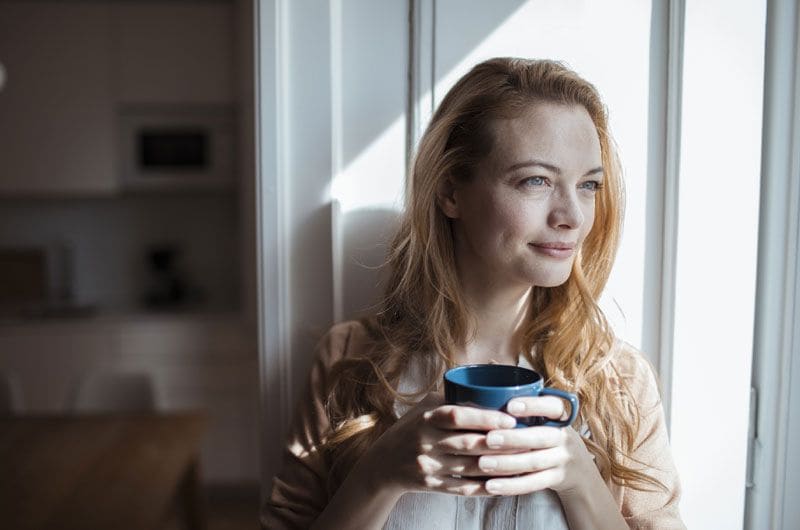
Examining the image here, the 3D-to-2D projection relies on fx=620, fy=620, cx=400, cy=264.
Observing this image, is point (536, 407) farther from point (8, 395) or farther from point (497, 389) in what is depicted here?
point (8, 395)

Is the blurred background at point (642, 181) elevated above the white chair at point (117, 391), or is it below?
above

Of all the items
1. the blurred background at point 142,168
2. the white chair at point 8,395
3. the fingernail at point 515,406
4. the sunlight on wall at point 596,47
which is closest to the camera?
the fingernail at point 515,406

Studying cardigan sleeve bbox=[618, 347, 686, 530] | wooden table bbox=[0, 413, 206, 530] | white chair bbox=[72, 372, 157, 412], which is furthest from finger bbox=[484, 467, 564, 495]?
white chair bbox=[72, 372, 157, 412]

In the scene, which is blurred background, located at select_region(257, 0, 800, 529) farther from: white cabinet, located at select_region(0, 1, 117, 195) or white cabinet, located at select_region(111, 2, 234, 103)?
white cabinet, located at select_region(0, 1, 117, 195)

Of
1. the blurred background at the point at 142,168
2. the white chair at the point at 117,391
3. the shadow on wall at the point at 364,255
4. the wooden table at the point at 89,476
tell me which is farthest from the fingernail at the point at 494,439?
the blurred background at the point at 142,168

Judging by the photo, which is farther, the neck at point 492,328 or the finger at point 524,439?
the neck at point 492,328

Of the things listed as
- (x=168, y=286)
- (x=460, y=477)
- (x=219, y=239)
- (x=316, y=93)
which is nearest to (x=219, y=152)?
(x=219, y=239)

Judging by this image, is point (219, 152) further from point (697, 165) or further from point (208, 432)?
point (697, 165)

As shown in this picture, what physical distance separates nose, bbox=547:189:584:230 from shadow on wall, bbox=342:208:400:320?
12.9 inches

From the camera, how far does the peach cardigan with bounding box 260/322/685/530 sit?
906 millimetres

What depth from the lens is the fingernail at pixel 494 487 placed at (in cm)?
74

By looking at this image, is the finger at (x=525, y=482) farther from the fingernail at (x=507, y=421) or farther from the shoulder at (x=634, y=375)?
the shoulder at (x=634, y=375)

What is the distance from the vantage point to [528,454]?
74 cm

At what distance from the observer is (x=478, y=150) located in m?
0.92
